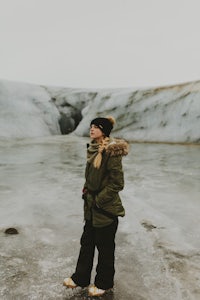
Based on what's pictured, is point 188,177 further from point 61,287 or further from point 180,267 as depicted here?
point 61,287

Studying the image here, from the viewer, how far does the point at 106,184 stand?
2932mm

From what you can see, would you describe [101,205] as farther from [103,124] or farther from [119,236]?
[119,236]

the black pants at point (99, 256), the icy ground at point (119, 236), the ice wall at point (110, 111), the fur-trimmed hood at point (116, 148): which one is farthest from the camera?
the ice wall at point (110, 111)

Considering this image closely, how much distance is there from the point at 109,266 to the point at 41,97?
23168mm

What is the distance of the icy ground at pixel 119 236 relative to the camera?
3.11 m

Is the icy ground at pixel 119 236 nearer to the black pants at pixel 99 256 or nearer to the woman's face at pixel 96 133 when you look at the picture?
the black pants at pixel 99 256

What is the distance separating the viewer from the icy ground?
Answer: 10.2 feet

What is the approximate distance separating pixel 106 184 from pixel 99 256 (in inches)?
25.0

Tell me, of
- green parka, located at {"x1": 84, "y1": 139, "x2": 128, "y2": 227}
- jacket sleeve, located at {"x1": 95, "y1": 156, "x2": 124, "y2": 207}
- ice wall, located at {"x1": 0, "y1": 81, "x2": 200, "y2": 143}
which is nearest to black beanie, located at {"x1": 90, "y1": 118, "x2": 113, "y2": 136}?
green parka, located at {"x1": 84, "y1": 139, "x2": 128, "y2": 227}

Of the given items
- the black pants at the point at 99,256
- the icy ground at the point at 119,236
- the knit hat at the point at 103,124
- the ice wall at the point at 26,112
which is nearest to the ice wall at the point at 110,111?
the ice wall at the point at 26,112

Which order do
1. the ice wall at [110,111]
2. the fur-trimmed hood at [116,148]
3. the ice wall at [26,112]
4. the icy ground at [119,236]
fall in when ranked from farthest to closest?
the ice wall at [26,112] < the ice wall at [110,111] < the icy ground at [119,236] < the fur-trimmed hood at [116,148]

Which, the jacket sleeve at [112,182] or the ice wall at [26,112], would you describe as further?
the ice wall at [26,112]

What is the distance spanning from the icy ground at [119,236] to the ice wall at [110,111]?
988 cm

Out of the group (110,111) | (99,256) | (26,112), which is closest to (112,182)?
(99,256)
